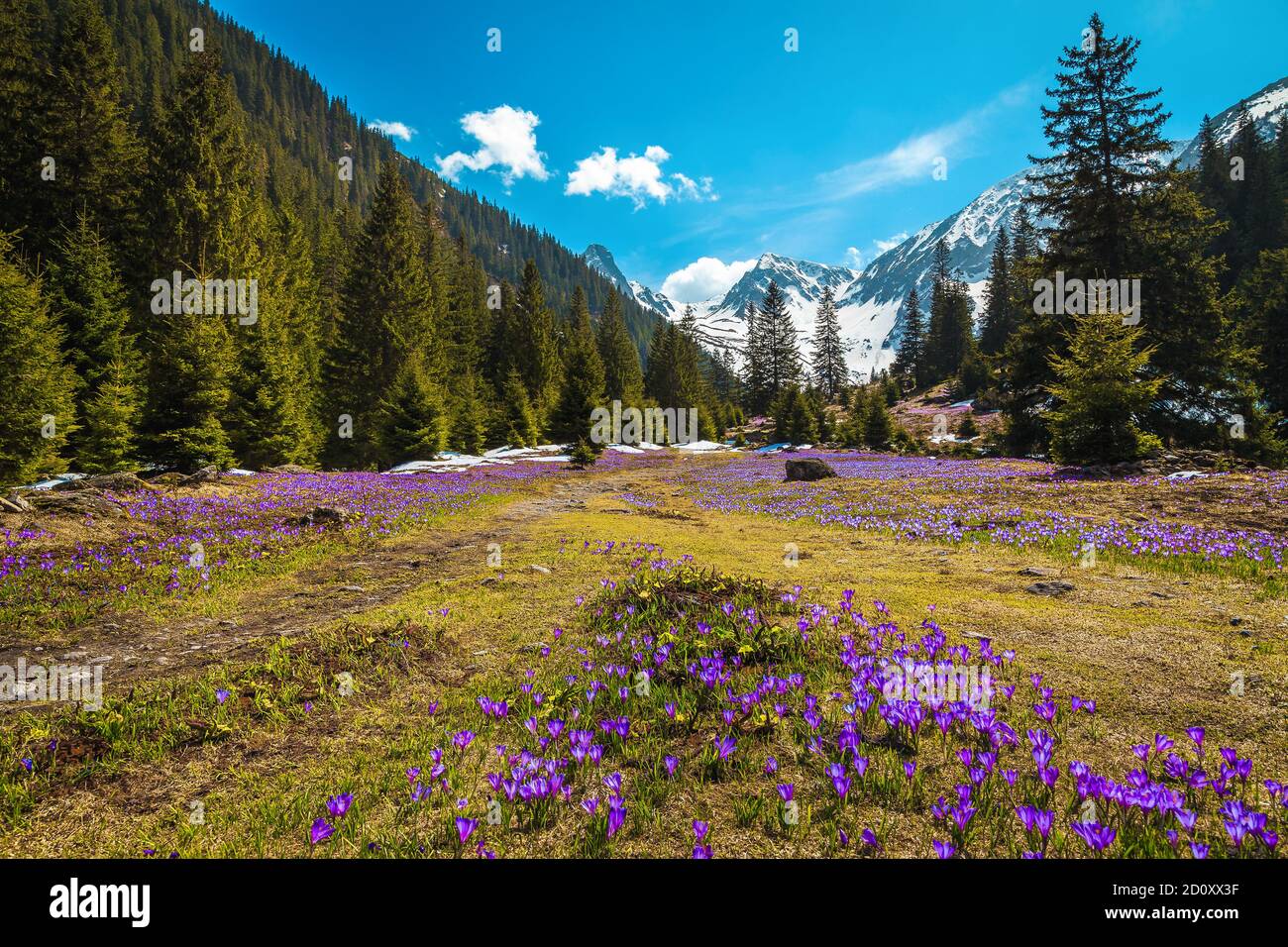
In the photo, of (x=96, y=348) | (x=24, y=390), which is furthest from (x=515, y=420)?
(x=24, y=390)

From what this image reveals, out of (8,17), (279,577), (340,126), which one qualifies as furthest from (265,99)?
(279,577)

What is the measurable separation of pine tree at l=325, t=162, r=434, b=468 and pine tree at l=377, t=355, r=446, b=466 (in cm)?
509

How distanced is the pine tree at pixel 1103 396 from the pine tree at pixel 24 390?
3316 cm

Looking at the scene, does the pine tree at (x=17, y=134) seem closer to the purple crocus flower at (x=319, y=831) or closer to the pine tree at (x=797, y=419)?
the purple crocus flower at (x=319, y=831)

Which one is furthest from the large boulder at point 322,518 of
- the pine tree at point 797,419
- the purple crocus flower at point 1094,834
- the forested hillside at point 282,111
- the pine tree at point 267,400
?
the forested hillside at point 282,111

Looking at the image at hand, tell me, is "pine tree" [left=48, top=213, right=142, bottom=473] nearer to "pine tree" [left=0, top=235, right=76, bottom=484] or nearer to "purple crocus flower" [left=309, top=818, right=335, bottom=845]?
"pine tree" [left=0, top=235, right=76, bottom=484]

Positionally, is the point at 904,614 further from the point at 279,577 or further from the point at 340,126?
the point at 340,126

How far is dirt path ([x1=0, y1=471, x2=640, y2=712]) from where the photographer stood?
475cm

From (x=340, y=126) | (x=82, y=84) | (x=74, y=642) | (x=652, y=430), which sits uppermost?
(x=340, y=126)

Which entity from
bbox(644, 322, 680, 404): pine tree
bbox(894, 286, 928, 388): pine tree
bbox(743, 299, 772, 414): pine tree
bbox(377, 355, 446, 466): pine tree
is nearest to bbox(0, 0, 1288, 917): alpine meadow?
bbox(377, 355, 446, 466): pine tree

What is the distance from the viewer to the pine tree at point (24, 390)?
14.6 metres

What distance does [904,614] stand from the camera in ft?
17.5

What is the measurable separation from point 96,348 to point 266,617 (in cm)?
2691
